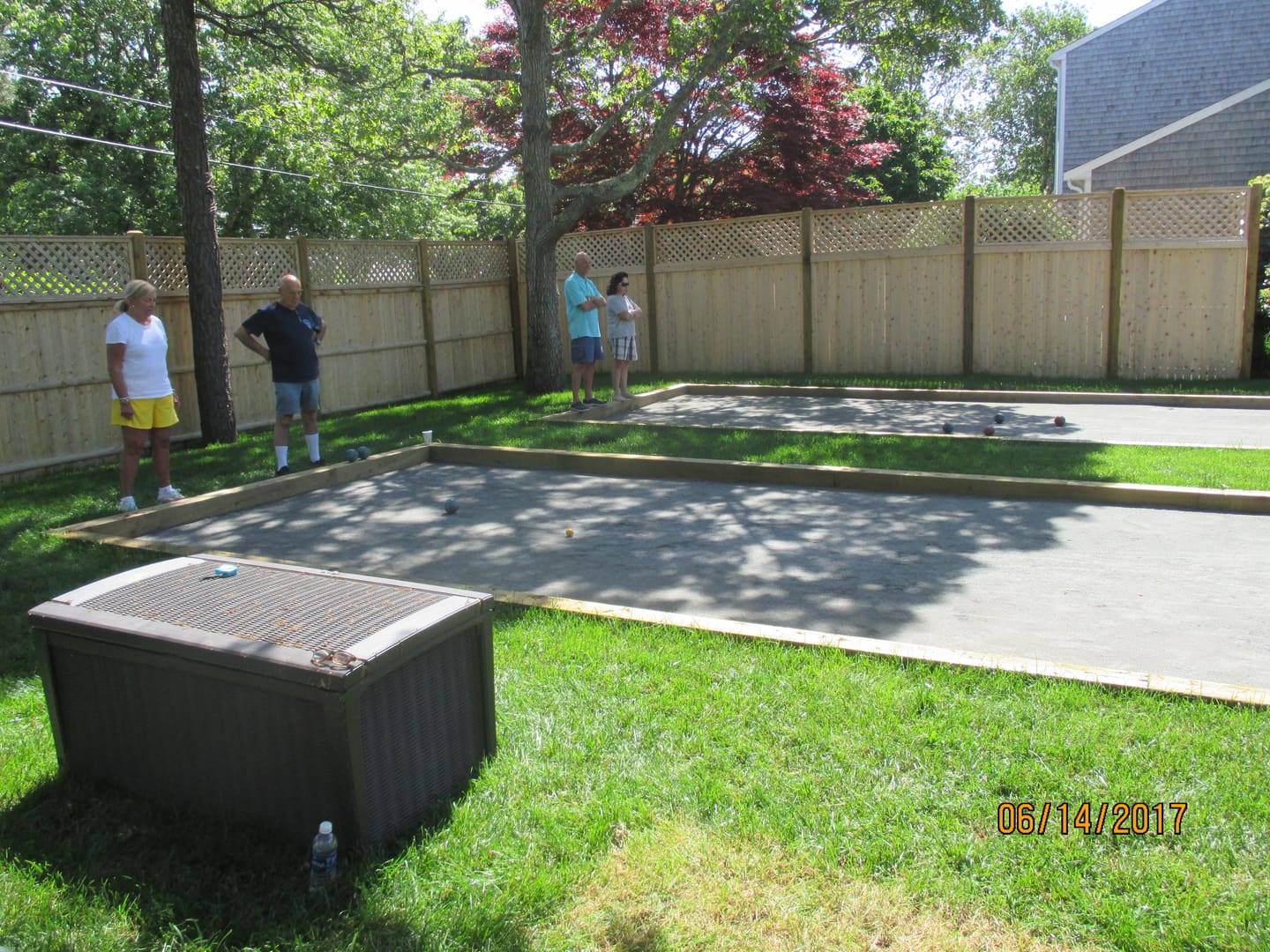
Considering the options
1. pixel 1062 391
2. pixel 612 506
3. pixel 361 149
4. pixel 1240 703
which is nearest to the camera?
pixel 1240 703

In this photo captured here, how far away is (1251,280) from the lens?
1179 centimetres

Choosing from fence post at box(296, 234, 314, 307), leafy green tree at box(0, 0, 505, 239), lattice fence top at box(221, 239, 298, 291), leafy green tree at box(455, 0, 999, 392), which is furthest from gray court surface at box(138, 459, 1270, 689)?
leafy green tree at box(0, 0, 505, 239)

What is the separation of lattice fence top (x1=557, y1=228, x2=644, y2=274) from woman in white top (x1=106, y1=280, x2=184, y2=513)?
9230 mm

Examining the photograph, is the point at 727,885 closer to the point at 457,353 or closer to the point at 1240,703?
the point at 1240,703

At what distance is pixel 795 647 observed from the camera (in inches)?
159

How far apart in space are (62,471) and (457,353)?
6378 mm

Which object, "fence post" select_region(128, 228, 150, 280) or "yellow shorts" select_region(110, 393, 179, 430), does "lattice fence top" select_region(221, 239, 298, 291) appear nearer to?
"fence post" select_region(128, 228, 150, 280)

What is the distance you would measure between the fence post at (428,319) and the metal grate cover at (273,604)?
10952 mm

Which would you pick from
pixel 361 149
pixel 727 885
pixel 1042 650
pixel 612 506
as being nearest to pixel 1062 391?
pixel 612 506

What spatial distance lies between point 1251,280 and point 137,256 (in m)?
12.6

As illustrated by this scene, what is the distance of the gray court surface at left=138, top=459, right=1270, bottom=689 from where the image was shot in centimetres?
438

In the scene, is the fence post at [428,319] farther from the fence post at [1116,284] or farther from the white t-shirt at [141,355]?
the fence post at [1116,284]

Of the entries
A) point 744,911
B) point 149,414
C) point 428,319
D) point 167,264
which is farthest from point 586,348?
point 744,911

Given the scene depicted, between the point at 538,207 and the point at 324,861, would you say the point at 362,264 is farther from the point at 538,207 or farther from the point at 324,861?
the point at 324,861
